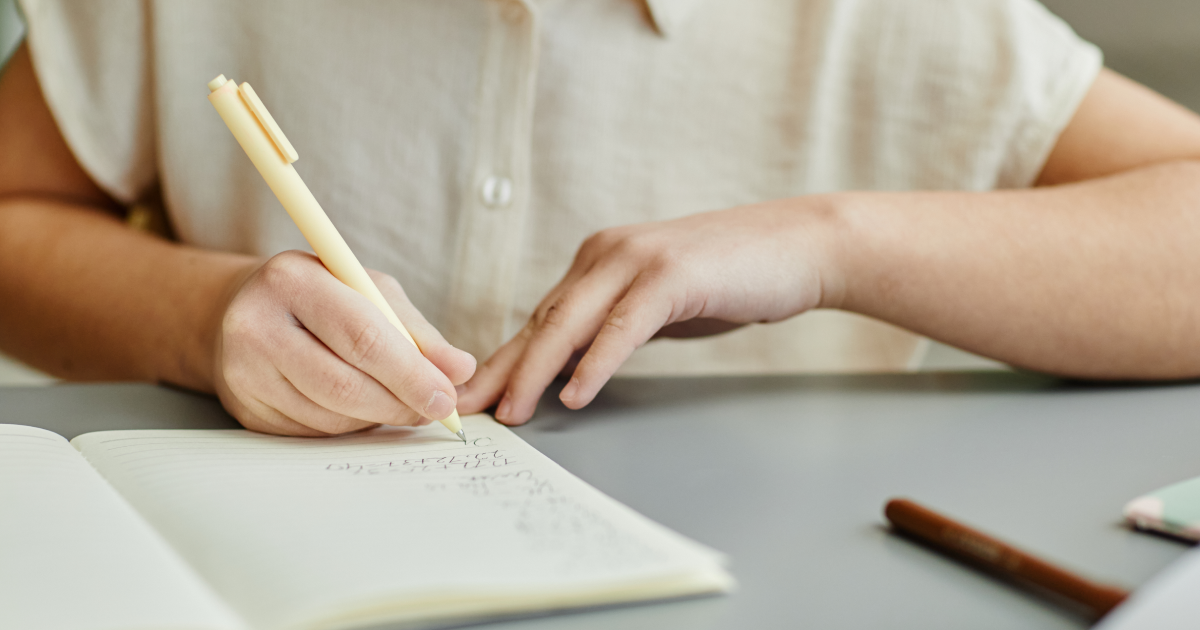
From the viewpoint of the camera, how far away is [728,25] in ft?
2.21

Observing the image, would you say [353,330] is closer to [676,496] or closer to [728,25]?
[676,496]

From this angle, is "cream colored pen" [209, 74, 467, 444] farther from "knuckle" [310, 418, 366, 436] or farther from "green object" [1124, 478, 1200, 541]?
"green object" [1124, 478, 1200, 541]

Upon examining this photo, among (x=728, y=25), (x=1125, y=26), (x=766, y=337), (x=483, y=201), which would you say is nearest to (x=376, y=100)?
(x=483, y=201)

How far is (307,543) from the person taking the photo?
0.78ft

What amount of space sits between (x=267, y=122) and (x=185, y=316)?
210mm

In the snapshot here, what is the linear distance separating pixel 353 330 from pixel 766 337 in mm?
482

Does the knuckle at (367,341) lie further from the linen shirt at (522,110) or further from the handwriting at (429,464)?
the linen shirt at (522,110)

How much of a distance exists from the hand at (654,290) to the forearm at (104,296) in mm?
175

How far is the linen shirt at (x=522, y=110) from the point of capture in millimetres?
624

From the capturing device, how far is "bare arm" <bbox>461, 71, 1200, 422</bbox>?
1.47 feet

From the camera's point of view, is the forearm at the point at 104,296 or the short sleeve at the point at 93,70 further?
the short sleeve at the point at 93,70

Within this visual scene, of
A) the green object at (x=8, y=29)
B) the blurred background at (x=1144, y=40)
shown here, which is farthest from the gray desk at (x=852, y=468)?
the green object at (x=8, y=29)

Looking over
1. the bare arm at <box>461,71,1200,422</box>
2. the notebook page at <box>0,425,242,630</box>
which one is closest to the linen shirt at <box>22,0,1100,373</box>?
the bare arm at <box>461,71,1200,422</box>

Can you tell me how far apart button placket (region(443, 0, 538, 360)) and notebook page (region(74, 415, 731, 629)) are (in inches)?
11.0
